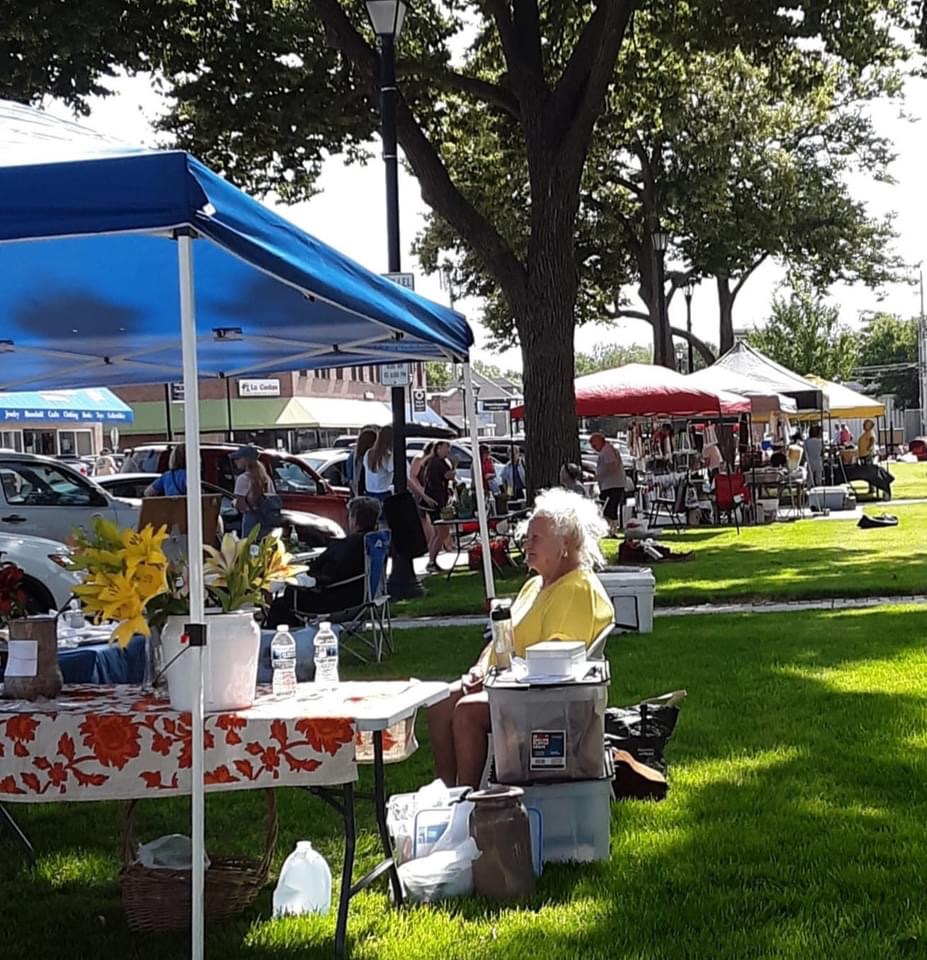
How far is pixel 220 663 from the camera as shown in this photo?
14.7 ft

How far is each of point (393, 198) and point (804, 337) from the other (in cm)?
5003

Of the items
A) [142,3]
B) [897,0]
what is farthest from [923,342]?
[142,3]

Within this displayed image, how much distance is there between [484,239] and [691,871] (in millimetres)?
12798

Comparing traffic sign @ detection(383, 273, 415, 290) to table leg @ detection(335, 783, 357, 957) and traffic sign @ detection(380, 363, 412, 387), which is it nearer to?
traffic sign @ detection(380, 363, 412, 387)

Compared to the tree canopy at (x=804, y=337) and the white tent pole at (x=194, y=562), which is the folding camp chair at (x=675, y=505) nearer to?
the white tent pole at (x=194, y=562)

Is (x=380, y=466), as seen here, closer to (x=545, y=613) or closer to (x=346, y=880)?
(x=545, y=613)

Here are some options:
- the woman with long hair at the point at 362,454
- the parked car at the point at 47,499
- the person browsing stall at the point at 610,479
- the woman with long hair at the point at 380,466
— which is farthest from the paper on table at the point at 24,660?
the person browsing stall at the point at 610,479

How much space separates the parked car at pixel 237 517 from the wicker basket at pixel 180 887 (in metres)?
10.4

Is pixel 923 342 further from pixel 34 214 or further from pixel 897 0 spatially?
pixel 34 214

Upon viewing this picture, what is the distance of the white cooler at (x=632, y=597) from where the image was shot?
10750 millimetres

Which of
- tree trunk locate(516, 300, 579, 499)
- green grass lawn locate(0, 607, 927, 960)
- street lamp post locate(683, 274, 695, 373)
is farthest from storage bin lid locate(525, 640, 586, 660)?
street lamp post locate(683, 274, 695, 373)

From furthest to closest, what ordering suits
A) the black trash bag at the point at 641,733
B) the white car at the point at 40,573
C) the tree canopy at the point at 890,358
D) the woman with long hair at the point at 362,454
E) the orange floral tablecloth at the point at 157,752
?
the tree canopy at the point at 890,358 → the woman with long hair at the point at 362,454 → the white car at the point at 40,573 → the black trash bag at the point at 641,733 → the orange floral tablecloth at the point at 157,752

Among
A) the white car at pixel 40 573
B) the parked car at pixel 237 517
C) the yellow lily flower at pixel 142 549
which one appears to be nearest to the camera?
the yellow lily flower at pixel 142 549

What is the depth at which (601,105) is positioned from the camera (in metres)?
16.8
